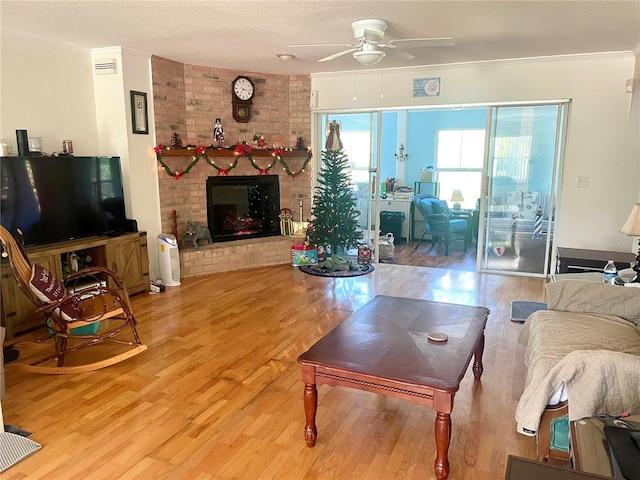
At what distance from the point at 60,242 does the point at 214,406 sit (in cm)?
245

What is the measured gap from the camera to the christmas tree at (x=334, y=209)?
19.9 feet

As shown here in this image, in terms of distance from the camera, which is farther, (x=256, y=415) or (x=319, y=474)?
(x=256, y=415)

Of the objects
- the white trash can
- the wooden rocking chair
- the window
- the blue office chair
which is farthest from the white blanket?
the window

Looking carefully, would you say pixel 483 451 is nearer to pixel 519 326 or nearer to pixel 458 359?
pixel 458 359

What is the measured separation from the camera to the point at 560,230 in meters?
5.25

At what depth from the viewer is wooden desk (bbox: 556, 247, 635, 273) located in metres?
4.46

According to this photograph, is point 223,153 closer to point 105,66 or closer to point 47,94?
point 105,66

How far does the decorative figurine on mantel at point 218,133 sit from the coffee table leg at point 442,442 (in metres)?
4.55

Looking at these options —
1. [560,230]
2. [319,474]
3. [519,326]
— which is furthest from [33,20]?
[560,230]

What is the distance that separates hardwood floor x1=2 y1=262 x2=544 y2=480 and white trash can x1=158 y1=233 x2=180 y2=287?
3.57 ft

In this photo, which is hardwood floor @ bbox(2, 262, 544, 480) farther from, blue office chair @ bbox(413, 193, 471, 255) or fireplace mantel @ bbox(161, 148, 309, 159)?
blue office chair @ bbox(413, 193, 471, 255)

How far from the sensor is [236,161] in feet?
19.3

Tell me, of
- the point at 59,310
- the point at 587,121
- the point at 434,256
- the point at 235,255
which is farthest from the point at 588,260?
the point at 59,310

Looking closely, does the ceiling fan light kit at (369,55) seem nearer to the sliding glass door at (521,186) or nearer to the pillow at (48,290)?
the sliding glass door at (521,186)
